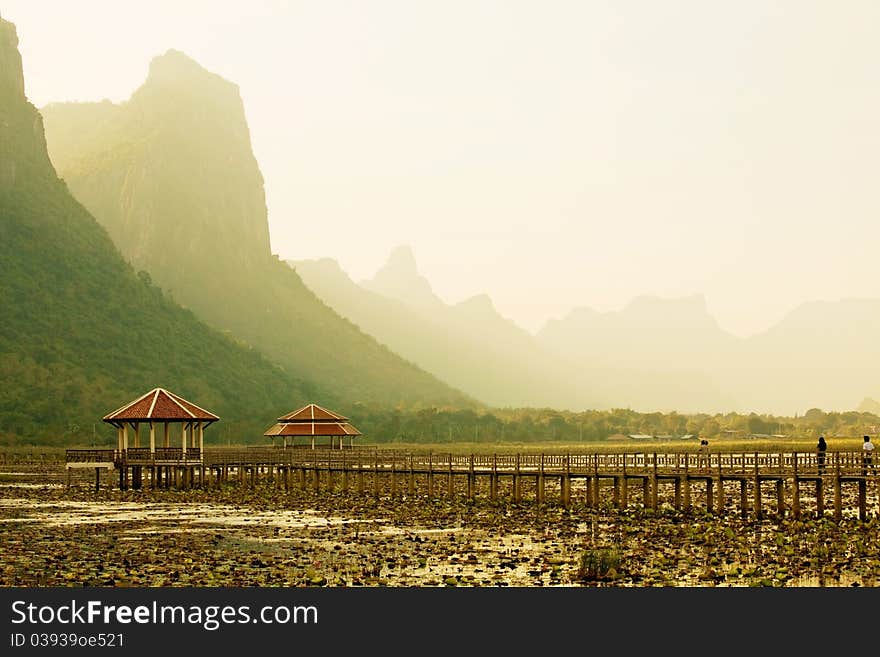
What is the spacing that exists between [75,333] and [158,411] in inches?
3167

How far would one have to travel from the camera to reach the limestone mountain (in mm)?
135875

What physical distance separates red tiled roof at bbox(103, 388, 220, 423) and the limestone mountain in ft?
186

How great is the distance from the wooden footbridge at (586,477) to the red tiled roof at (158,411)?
207 centimetres

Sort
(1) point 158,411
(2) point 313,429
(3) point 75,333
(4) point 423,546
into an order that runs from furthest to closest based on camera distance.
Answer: (3) point 75,333 < (2) point 313,429 < (1) point 158,411 < (4) point 423,546

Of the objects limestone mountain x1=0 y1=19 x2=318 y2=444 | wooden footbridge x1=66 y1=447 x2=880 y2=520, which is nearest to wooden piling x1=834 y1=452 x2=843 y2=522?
wooden footbridge x1=66 y1=447 x2=880 y2=520

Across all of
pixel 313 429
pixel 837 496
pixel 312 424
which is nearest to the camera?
pixel 837 496

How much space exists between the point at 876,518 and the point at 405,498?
970 inches

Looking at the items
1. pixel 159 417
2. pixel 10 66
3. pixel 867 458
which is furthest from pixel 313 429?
pixel 10 66

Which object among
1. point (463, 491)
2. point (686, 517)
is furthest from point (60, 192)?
point (686, 517)

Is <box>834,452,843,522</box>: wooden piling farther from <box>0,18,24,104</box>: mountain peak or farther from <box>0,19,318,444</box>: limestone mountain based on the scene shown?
<box>0,18,24,104</box>: mountain peak

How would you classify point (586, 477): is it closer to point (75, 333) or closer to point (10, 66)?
point (75, 333)

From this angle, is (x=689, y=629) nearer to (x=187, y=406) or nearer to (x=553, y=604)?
(x=553, y=604)

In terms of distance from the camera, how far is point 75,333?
148250 millimetres

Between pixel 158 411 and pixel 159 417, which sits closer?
pixel 159 417
